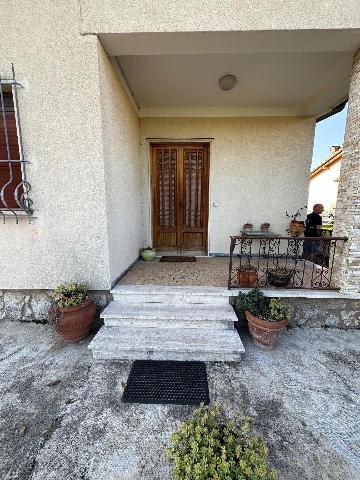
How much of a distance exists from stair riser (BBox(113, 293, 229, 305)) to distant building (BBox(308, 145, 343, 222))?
1251 centimetres

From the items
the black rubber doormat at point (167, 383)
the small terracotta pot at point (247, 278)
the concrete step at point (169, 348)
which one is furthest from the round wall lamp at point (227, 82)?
the black rubber doormat at point (167, 383)

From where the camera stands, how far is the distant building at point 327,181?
42.8 ft

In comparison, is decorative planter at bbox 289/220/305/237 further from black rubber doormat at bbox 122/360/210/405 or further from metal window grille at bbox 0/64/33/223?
metal window grille at bbox 0/64/33/223

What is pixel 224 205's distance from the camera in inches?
204

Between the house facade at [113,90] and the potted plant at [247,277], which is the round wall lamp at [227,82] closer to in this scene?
the house facade at [113,90]

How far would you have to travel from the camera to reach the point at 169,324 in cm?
283

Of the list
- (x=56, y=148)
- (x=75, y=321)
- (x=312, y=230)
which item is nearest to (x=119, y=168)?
(x=56, y=148)

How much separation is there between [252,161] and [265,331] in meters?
3.75

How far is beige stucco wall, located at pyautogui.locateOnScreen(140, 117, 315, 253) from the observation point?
4.89m

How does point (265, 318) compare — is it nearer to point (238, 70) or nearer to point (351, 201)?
point (351, 201)

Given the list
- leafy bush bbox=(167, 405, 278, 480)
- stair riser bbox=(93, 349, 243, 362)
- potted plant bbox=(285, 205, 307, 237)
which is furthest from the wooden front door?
leafy bush bbox=(167, 405, 278, 480)

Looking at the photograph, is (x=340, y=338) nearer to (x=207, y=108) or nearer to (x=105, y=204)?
(x=105, y=204)

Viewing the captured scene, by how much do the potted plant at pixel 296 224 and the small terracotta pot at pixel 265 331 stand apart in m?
2.86

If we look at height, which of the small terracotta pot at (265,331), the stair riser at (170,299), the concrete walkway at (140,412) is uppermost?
the stair riser at (170,299)
